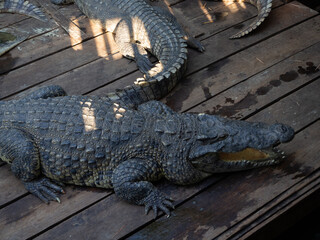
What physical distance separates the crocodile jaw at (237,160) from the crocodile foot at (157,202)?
0.30m

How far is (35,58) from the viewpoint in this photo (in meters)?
3.73

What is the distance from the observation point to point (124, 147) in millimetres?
2553

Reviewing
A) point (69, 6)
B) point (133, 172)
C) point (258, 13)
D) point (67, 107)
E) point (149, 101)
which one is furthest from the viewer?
point (69, 6)

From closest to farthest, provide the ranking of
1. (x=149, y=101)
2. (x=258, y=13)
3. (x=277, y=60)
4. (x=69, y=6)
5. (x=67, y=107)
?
(x=67, y=107) < (x=149, y=101) < (x=277, y=60) < (x=258, y=13) < (x=69, y=6)

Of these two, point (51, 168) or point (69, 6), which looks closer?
point (51, 168)

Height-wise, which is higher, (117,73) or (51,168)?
(117,73)

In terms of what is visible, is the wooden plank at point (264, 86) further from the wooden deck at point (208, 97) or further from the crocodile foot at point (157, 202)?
the crocodile foot at point (157, 202)

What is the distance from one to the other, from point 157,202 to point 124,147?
0.43 meters

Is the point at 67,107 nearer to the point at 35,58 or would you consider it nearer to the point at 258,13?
the point at 35,58

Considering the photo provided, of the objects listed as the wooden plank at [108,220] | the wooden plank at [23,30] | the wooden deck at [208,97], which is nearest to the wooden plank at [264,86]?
the wooden deck at [208,97]

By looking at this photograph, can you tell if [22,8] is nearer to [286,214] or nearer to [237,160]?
[237,160]

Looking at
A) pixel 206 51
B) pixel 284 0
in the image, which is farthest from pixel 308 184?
pixel 284 0

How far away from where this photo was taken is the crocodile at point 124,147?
246 cm

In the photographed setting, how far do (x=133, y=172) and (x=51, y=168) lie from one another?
1.98ft
